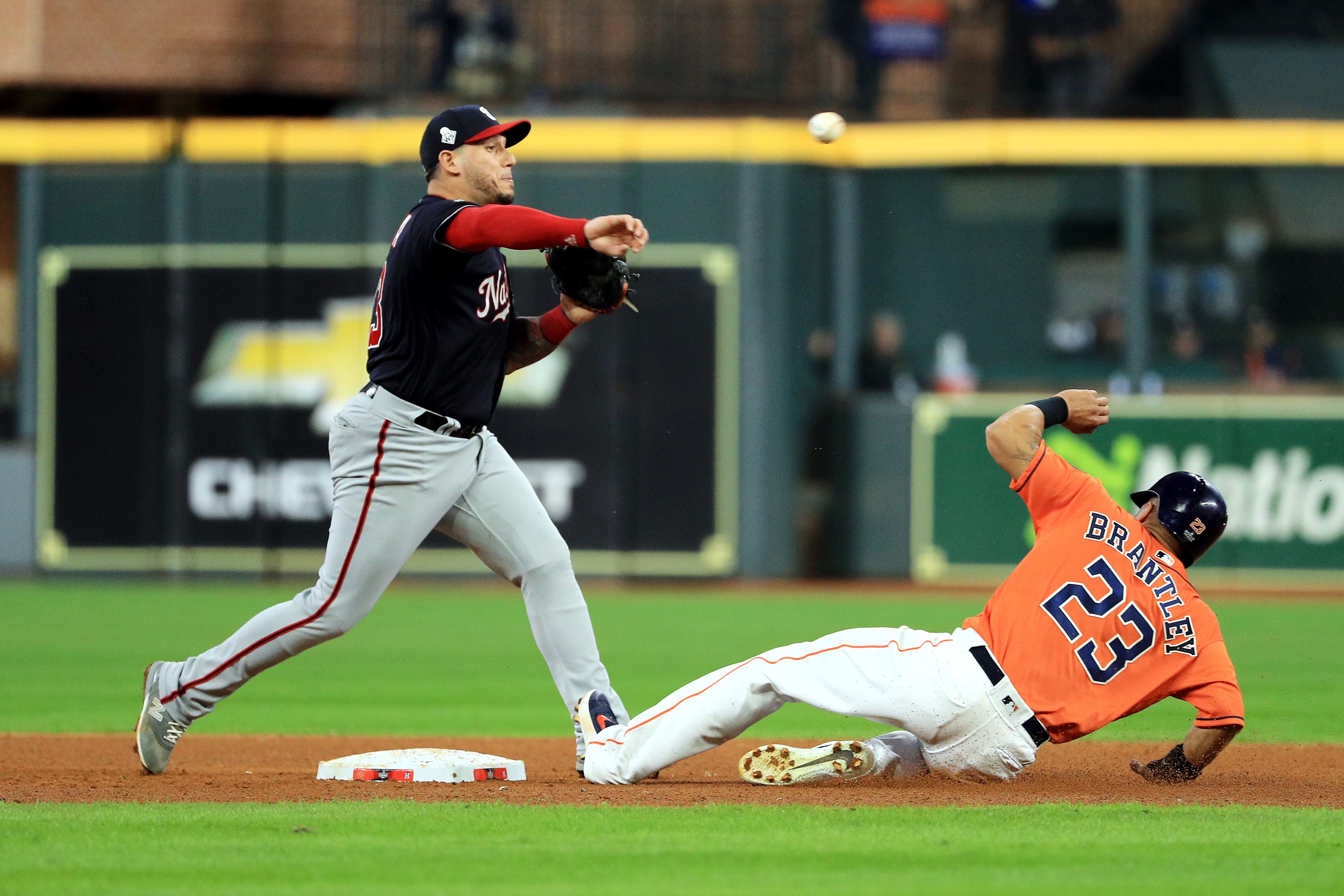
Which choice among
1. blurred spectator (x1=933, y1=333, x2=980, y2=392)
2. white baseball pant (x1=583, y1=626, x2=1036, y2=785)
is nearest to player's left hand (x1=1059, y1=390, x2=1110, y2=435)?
white baseball pant (x1=583, y1=626, x2=1036, y2=785)

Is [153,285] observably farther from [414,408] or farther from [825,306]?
[414,408]

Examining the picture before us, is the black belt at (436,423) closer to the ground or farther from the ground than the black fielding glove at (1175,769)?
farther from the ground

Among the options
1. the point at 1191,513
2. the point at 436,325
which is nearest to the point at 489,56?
the point at 436,325

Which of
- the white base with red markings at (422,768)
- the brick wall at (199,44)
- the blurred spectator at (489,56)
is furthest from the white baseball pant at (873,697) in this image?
the brick wall at (199,44)

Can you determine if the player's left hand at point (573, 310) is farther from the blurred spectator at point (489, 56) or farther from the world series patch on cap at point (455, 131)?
the blurred spectator at point (489, 56)

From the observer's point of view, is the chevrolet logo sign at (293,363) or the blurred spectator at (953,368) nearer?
the chevrolet logo sign at (293,363)
